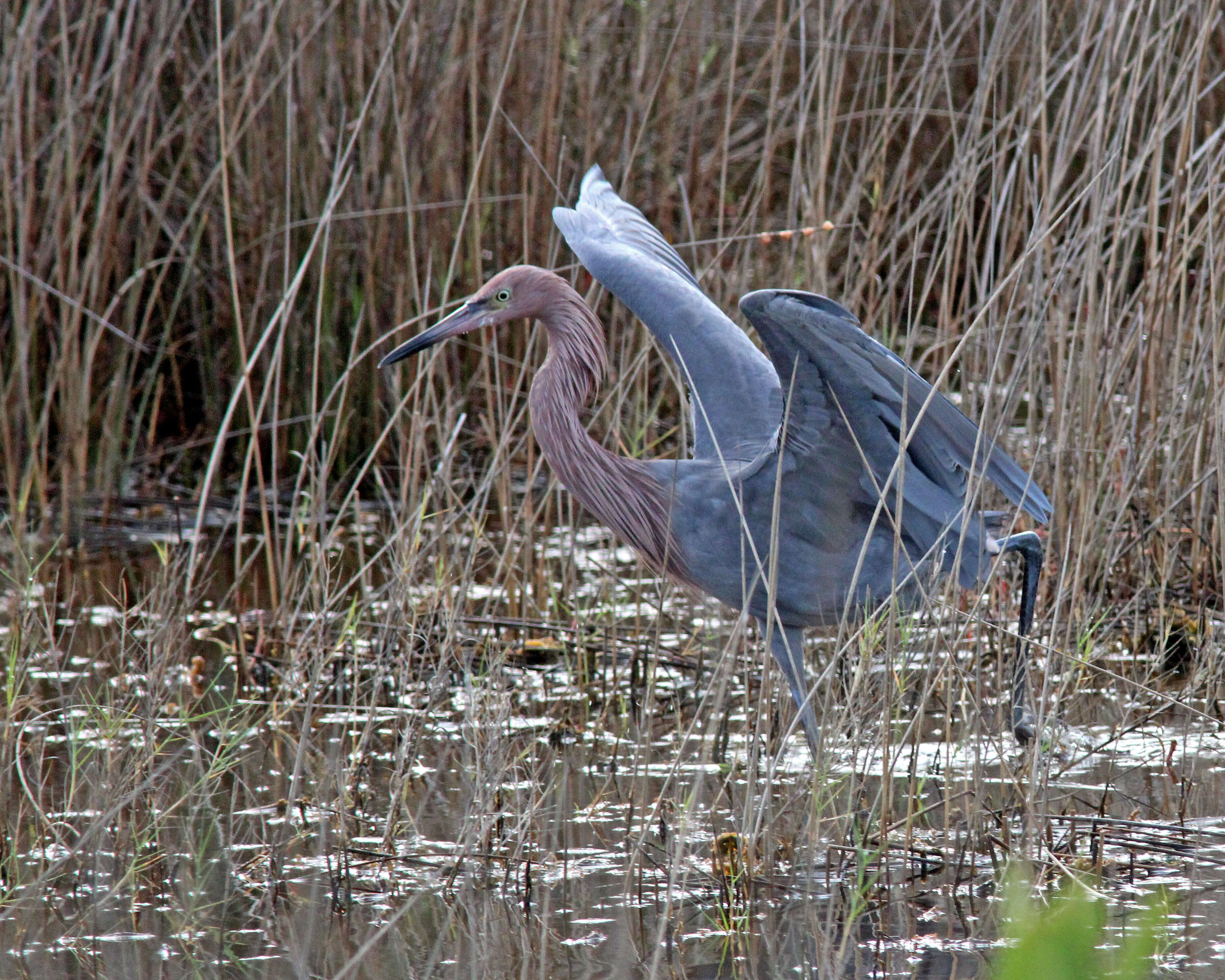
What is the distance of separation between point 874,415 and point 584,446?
2.60 feet

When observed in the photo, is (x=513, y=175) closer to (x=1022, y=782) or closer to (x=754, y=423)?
(x=754, y=423)

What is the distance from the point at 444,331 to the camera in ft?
11.9

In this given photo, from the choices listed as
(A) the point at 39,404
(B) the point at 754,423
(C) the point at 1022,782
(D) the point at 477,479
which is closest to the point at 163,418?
(A) the point at 39,404

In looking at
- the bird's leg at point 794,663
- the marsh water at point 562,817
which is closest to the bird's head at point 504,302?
the marsh water at point 562,817

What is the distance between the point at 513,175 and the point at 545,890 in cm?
340

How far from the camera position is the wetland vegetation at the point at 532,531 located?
276 centimetres

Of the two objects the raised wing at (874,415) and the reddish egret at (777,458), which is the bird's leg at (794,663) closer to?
the reddish egret at (777,458)

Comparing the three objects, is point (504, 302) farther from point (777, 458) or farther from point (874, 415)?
point (874, 415)

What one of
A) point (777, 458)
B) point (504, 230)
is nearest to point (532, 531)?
point (777, 458)

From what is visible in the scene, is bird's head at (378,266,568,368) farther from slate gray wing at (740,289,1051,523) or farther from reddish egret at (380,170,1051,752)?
slate gray wing at (740,289,1051,523)

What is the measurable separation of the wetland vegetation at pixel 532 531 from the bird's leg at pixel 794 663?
10cm

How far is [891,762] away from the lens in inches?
114

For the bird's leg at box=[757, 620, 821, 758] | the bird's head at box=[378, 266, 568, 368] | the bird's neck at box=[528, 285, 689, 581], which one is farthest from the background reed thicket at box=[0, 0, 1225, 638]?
the bird's leg at box=[757, 620, 821, 758]

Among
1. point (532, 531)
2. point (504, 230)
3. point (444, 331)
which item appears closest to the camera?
point (444, 331)
